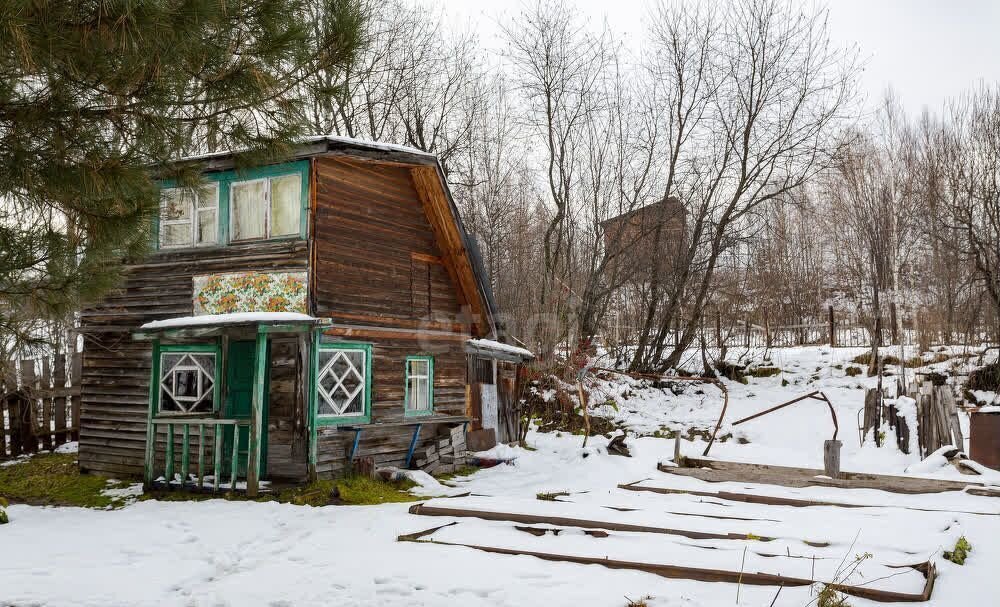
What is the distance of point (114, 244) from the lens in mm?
5836

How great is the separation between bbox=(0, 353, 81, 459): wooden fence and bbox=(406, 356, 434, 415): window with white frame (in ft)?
26.0

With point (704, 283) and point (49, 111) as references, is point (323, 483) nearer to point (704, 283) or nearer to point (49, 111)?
point (49, 111)

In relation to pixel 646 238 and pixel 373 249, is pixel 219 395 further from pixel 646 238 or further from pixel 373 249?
pixel 646 238

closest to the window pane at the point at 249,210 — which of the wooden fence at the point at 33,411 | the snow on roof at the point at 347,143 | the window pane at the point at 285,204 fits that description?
the window pane at the point at 285,204

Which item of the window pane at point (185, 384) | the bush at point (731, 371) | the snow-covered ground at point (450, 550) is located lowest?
the snow-covered ground at point (450, 550)

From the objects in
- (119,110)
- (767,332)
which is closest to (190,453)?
(119,110)

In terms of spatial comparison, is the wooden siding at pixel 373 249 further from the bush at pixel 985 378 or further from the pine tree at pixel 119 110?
the bush at pixel 985 378

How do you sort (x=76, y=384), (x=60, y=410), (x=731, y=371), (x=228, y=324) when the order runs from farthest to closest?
(x=731, y=371) → (x=76, y=384) → (x=60, y=410) → (x=228, y=324)

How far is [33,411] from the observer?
50.0 ft

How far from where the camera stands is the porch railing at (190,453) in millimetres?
10398

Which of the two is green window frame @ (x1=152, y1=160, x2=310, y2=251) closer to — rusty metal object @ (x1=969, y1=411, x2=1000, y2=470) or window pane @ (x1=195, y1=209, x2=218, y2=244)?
window pane @ (x1=195, y1=209, x2=218, y2=244)

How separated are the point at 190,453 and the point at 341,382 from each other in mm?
2949

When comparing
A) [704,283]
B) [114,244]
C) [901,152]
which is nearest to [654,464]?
[114,244]

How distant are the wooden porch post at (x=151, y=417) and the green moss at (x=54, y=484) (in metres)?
0.56
